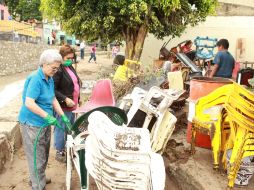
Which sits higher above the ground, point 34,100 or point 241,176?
point 34,100

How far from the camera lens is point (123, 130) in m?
3.03

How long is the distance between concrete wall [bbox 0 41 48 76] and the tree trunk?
24.2ft

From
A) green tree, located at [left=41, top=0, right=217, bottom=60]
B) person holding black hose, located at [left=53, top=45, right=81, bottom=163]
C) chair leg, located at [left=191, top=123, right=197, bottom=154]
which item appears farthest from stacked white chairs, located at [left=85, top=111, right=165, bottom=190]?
green tree, located at [left=41, top=0, right=217, bottom=60]


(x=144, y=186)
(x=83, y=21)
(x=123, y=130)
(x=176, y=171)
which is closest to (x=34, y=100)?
(x=123, y=130)

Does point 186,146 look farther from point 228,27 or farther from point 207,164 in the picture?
point 228,27

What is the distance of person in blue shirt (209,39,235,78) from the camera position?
6.20 meters

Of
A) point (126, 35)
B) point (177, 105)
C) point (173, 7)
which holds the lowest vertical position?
point (177, 105)

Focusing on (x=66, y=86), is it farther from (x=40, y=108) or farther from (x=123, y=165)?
(x=123, y=165)

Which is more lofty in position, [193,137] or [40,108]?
[40,108]

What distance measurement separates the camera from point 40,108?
3.58 meters

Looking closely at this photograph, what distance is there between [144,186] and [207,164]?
2.02m

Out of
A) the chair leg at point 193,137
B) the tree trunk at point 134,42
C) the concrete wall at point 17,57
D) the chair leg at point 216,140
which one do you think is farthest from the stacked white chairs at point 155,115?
the concrete wall at point 17,57

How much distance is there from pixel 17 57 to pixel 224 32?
1122 centimetres

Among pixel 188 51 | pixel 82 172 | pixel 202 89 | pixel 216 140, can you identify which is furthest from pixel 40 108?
pixel 188 51
